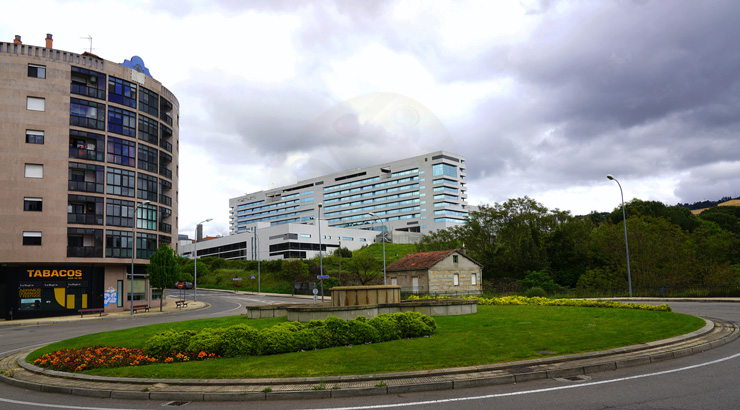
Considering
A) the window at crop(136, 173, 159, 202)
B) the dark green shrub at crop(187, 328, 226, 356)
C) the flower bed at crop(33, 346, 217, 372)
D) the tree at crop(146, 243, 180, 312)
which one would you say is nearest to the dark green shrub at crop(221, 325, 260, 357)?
the dark green shrub at crop(187, 328, 226, 356)

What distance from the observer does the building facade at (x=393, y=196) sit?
15450 centimetres

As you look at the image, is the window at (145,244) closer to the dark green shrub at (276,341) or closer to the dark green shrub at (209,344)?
the dark green shrub at (209,344)

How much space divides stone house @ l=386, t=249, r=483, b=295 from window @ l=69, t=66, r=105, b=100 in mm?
36095

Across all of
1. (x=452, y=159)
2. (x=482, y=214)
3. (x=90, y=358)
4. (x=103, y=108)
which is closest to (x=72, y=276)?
(x=103, y=108)

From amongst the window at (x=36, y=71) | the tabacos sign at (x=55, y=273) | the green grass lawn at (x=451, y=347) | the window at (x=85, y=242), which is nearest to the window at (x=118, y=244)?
the window at (x=85, y=242)

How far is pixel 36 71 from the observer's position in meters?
44.3

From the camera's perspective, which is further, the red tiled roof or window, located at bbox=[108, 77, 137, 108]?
the red tiled roof

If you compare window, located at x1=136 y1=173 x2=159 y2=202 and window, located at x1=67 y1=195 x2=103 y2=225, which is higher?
window, located at x1=136 y1=173 x2=159 y2=202

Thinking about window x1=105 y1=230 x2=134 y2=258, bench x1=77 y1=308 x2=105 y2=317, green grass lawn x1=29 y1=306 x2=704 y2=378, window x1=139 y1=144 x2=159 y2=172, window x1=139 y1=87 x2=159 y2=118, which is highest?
window x1=139 y1=87 x2=159 y2=118

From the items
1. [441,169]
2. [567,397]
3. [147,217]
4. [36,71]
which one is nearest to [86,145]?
[36,71]

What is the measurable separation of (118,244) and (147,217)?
529 cm

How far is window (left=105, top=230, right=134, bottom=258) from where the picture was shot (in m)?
46.6

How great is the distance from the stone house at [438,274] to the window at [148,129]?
30.5 m

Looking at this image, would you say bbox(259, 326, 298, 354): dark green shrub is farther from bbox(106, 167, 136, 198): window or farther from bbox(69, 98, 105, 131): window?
bbox(69, 98, 105, 131): window
